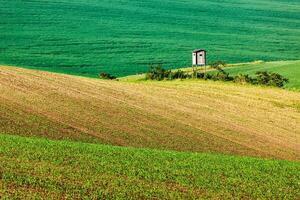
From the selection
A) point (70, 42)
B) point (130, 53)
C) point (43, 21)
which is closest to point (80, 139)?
point (130, 53)

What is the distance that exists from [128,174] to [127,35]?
247 ft

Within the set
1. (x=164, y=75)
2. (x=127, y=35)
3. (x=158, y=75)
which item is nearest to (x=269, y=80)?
(x=164, y=75)

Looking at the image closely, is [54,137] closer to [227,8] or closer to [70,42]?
[70,42]

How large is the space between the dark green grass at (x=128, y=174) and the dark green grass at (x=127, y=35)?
3849 centimetres

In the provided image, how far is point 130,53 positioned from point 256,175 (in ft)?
188

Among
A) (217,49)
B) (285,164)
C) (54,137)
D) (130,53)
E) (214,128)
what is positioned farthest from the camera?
(217,49)

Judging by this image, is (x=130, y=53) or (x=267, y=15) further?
(x=267, y=15)

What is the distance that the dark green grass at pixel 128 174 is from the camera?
12680mm

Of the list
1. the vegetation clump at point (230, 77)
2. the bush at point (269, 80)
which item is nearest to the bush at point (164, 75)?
the vegetation clump at point (230, 77)

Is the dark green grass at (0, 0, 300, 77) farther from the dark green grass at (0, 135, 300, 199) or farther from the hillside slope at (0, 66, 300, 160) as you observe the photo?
the dark green grass at (0, 135, 300, 199)

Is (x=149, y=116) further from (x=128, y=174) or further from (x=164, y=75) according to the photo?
(x=164, y=75)

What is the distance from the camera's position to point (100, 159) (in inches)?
612

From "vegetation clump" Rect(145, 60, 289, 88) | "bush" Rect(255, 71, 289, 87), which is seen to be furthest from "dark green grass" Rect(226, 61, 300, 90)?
"vegetation clump" Rect(145, 60, 289, 88)

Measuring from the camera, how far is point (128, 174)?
46.8 feet
